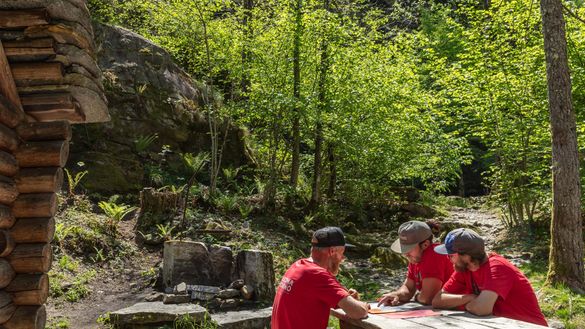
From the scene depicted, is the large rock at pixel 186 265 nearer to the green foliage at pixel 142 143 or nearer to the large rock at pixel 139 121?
the large rock at pixel 139 121

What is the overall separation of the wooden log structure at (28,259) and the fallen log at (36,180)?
21.2 inches

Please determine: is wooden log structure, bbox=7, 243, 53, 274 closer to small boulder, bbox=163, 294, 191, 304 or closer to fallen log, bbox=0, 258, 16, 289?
fallen log, bbox=0, 258, 16, 289

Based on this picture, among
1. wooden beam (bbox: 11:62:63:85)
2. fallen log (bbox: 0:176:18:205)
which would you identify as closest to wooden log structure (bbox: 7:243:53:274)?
fallen log (bbox: 0:176:18:205)

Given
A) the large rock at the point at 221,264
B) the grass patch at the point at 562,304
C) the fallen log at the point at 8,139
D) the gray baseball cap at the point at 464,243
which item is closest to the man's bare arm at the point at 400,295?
the gray baseball cap at the point at 464,243

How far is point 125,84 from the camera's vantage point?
51.0 feet

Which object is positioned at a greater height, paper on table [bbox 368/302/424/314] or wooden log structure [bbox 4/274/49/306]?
wooden log structure [bbox 4/274/49/306]

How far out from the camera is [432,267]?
466 centimetres

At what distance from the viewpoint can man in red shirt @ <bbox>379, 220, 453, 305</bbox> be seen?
460cm

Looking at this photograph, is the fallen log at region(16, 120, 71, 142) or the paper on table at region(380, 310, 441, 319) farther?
the fallen log at region(16, 120, 71, 142)

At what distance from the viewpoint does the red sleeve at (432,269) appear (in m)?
4.62

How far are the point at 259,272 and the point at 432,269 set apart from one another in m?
4.55

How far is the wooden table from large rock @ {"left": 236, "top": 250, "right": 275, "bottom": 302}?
4.75 meters

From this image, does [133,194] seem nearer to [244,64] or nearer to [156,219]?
[156,219]

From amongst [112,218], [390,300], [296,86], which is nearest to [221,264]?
[112,218]
